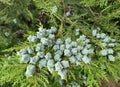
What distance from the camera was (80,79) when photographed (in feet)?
5.45

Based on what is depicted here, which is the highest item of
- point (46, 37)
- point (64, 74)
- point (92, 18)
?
point (92, 18)

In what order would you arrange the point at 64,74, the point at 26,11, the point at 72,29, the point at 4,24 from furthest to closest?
1. the point at 4,24
2. the point at 26,11
3. the point at 72,29
4. the point at 64,74

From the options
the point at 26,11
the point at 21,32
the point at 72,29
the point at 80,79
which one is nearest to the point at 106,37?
the point at 72,29

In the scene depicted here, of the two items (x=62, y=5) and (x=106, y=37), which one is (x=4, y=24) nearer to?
(x=62, y=5)

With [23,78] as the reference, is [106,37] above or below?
above

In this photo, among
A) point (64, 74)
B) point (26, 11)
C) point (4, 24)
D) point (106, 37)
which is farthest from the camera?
point (4, 24)

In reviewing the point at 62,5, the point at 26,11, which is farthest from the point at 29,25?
the point at 62,5

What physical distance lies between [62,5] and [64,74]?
1.55 ft

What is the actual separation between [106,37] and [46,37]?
0.27 m

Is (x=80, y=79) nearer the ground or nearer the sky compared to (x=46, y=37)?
nearer the ground

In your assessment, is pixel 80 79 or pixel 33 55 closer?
pixel 33 55

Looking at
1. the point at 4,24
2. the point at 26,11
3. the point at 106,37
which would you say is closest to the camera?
the point at 106,37

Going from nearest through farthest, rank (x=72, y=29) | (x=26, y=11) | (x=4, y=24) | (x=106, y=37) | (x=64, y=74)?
1. (x=64, y=74)
2. (x=106, y=37)
3. (x=72, y=29)
4. (x=26, y=11)
5. (x=4, y=24)

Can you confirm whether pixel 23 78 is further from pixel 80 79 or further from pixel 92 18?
pixel 92 18
